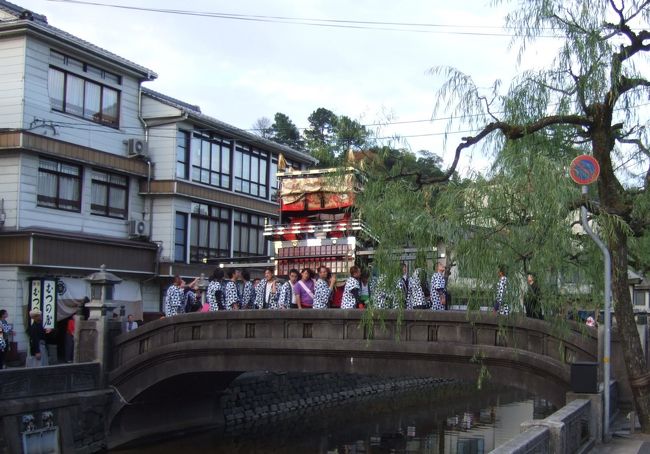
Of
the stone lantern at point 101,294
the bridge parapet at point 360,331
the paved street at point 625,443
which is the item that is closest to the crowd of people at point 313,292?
the bridge parapet at point 360,331

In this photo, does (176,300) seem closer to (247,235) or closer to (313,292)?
(313,292)

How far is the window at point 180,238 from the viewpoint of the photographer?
27828mm

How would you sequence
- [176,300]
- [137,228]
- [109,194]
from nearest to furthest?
[176,300], [109,194], [137,228]

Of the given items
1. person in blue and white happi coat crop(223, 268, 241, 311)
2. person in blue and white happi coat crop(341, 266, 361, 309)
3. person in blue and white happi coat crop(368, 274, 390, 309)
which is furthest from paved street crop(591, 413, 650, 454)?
person in blue and white happi coat crop(223, 268, 241, 311)

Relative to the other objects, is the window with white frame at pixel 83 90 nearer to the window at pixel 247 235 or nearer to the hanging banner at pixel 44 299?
the hanging banner at pixel 44 299

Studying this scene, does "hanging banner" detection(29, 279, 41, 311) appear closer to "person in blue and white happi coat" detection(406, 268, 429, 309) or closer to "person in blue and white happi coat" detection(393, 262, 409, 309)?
"person in blue and white happi coat" detection(406, 268, 429, 309)

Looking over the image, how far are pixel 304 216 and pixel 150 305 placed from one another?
9.60 metres

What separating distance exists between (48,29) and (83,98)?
270cm

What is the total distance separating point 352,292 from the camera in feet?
49.9

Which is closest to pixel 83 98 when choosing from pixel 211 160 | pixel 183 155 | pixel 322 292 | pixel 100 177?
pixel 100 177

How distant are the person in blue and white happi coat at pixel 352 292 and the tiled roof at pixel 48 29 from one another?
44.2 feet

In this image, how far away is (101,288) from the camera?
1838 cm

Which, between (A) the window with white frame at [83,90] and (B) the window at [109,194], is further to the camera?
(B) the window at [109,194]

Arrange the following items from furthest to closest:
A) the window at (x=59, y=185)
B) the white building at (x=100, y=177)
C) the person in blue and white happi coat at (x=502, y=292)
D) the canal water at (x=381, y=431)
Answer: the window at (x=59, y=185) → the white building at (x=100, y=177) → the canal water at (x=381, y=431) → the person in blue and white happi coat at (x=502, y=292)
